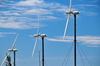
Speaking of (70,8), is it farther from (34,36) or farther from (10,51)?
(10,51)

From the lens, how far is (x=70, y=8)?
81938 millimetres

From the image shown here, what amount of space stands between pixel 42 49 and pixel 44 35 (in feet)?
15.8

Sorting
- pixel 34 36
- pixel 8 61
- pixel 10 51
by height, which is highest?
pixel 34 36

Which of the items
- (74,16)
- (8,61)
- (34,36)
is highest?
(74,16)

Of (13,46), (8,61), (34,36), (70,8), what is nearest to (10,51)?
(13,46)

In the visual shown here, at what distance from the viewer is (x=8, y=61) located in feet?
520

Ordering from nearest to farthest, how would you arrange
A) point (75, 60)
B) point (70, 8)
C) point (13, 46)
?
point (75, 60) → point (70, 8) → point (13, 46)

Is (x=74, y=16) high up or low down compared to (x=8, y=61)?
up

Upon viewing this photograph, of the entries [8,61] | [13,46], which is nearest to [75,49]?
[13,46]

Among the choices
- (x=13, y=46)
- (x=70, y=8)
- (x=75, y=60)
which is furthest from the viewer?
(x=13, y=46)

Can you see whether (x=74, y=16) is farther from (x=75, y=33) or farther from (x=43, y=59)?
(x=43, y=59)

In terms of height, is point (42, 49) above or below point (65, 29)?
below

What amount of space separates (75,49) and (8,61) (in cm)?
8674

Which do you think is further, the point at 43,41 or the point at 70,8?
the point at 43,41
